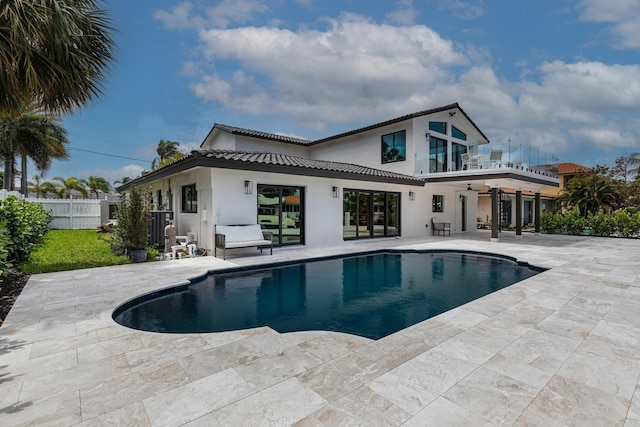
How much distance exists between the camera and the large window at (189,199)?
11.5 metres

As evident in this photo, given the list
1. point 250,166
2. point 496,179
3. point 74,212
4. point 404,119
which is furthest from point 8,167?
point 496,179

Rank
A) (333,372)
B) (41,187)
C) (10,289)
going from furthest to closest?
(41,187) < (10,289) < (333,372)

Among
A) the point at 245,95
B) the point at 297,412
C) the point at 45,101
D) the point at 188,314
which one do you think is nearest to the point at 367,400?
the point at 297,412

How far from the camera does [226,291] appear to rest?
22.0ft

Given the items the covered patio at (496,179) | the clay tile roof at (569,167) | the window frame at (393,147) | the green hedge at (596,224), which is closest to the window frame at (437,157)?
the covered patio at (496,179)

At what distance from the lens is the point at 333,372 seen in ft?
9.79

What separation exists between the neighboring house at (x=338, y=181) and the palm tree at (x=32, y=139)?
10484 mm

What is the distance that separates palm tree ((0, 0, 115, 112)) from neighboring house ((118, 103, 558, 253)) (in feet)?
10.2

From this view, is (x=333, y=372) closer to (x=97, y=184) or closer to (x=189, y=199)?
(x=189, y=199)

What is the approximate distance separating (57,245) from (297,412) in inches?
527

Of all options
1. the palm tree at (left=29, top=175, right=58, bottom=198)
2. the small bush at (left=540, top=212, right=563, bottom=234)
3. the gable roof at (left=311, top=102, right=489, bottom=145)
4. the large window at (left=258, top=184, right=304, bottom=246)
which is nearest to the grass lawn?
the large window at (left=258, top=184, right=304, bottom=246)

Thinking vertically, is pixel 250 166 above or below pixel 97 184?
below

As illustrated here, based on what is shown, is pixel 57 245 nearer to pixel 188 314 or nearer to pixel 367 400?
pixel 188 314

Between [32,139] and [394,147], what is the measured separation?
23640 mm
